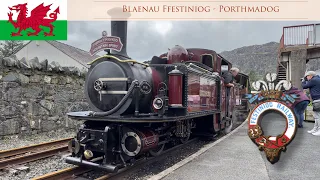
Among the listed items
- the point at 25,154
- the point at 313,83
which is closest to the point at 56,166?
the point at 25,154

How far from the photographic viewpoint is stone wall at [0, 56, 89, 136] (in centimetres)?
816

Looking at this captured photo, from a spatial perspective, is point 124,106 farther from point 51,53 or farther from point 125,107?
point 51,53

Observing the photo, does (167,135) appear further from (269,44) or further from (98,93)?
(269,44)

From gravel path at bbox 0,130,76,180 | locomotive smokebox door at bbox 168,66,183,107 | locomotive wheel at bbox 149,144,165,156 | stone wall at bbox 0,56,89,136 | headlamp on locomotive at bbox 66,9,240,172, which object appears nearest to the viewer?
headlamp on locomotive at bbox 66,9,240,172

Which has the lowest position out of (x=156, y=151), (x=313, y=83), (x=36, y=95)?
(x=156, y=151)

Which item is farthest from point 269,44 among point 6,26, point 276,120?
point 276,120

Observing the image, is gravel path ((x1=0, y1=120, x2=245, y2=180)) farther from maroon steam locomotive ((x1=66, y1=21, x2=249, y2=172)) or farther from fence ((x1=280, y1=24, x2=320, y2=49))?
fence ((x1=280, y1=24, x2=320, y2=49))

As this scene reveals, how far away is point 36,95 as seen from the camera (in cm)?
906

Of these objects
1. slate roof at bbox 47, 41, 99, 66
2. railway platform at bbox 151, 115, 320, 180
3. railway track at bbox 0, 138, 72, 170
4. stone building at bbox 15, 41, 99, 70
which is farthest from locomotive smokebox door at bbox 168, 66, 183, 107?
stone building at bbox 15, 41, 99, 70

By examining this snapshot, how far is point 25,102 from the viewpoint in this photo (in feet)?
28.5

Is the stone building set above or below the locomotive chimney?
above

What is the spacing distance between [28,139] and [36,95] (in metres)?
1.55

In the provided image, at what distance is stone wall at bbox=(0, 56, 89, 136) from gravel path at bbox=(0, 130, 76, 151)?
0.55ft

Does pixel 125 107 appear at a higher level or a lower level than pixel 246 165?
higher
